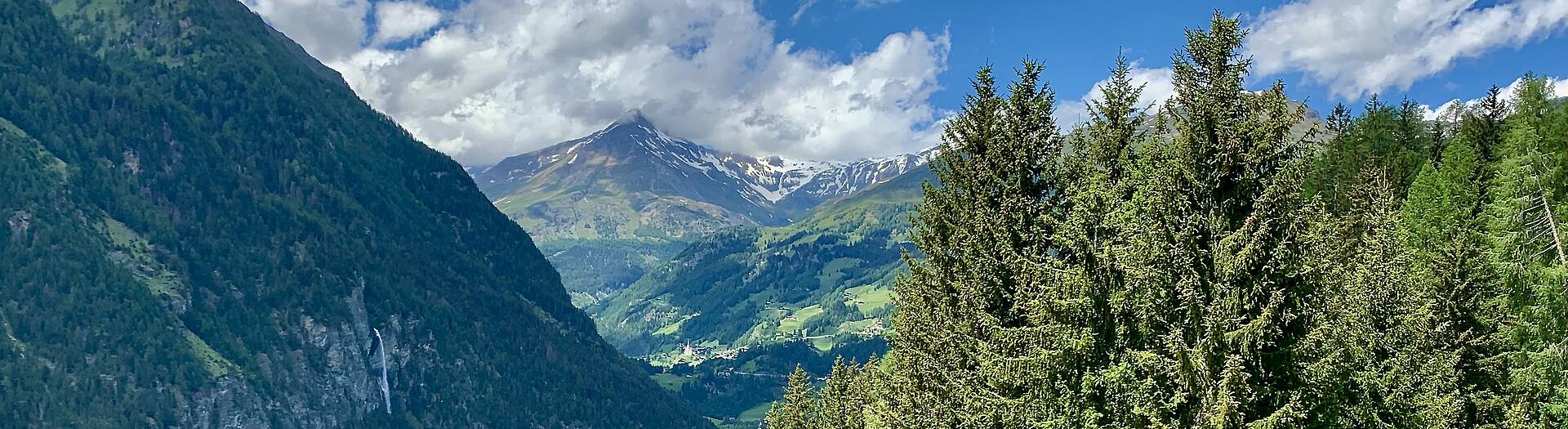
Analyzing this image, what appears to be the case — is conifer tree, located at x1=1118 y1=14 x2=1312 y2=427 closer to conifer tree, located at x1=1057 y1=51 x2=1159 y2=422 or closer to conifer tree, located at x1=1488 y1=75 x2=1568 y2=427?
conifer tree, located at x1=1057 y1=51 x2=1159 y2=422

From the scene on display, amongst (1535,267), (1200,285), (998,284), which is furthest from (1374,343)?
(1200,285)

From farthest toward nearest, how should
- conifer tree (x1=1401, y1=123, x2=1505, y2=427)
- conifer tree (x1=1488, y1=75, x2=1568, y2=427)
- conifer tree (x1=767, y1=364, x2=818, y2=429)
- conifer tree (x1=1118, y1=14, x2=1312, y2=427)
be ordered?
conifer tree (x1=767, y1=364, x2=818, y2=429)
conifer tree (x1=1401, y1=123, x2=1505, y2=427)
conifer tree (x1=1488, y1=75, x2=1568, y2=427)
conifer tree (x1=1118, y1=14, x2=1312, y2=427)

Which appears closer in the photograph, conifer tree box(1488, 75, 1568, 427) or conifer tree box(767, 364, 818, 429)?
conifer tree box(1488, 75, 1568, 427)

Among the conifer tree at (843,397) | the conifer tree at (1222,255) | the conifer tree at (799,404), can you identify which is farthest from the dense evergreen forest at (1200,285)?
the conifer tree at (799,404)

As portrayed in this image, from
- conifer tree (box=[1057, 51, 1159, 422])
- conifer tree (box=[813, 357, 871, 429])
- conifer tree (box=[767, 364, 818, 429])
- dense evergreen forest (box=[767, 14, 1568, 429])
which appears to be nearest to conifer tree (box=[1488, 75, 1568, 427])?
dense evergreen forest (box=[767, 14, 1568, 429])

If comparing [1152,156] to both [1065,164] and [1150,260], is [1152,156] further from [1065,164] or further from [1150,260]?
[1065,164]

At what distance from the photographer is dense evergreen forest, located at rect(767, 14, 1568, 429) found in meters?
17.7

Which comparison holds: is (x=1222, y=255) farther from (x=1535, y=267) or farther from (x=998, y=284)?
(x=1535, y=267)

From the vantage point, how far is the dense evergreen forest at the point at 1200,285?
17672mm

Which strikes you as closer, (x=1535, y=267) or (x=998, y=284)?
(x=998, y=284)

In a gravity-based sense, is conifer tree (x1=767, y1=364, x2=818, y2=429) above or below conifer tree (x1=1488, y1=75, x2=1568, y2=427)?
below

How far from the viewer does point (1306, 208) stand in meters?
17.6

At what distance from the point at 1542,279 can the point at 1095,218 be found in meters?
19.7

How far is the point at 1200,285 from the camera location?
1791 cm
